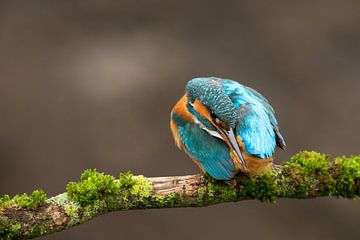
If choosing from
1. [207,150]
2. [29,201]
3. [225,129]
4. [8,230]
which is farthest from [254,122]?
[8,230]

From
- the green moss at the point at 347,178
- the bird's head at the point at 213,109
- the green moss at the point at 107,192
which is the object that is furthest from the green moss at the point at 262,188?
the green moss at the point at 107,192

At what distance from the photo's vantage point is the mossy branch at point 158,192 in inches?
90.7

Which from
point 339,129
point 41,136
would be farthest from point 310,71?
point 41,136

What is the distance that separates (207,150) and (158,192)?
343 mm

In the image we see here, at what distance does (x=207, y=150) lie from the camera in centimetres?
271

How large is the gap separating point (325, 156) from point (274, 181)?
0.73ft

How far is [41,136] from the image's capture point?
17.7 ft

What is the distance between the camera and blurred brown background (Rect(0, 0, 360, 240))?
534 cm

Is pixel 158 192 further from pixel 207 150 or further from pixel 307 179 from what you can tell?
pixel 307 179

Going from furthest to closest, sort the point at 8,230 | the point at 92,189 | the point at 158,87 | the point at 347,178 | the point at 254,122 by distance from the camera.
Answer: the point at 158,87 < the point at 254,122 < the point at 347,178 < the point at 92,189 < the point at 8,230

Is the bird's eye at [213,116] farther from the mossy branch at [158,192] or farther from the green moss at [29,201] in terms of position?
the green moss at [29,201]

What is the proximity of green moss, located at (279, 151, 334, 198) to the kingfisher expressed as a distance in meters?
0.09

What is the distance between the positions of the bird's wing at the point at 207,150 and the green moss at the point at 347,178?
0.39 m

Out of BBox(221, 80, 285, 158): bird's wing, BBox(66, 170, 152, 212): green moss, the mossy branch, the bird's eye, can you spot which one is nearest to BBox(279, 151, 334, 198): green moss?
the mossy branch
